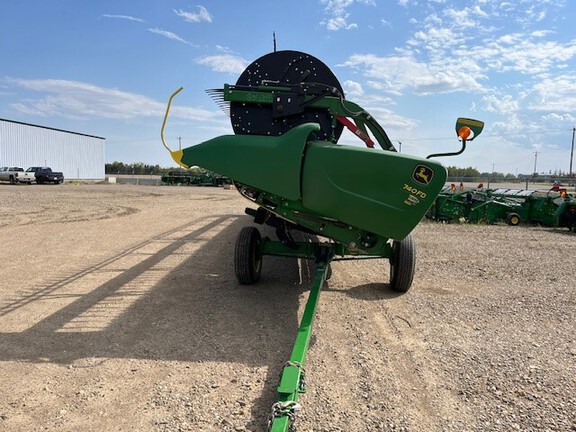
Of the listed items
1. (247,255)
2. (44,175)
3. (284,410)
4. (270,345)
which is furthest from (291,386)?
(44,175)

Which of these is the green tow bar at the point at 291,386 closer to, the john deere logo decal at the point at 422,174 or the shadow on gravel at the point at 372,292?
the john deere logo decal at the point at 422,174

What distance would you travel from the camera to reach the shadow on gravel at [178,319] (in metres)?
3.69

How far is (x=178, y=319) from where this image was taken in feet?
14.9

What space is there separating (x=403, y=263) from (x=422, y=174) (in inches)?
81.8

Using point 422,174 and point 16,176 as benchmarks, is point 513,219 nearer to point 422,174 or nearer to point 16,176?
point 422,174

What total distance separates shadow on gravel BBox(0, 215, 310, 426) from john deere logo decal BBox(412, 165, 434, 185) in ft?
6.08

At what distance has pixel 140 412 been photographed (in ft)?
9.30

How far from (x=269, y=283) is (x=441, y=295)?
227cm

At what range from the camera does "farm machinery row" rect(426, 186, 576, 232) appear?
13766 millimetres

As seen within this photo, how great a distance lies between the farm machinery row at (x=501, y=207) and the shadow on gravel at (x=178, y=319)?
354 inches

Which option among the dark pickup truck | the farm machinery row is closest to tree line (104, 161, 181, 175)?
the dark pickup truck

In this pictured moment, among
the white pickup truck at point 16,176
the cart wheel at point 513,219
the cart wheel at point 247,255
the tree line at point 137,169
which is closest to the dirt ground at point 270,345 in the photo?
the cart wheel at point 247,255

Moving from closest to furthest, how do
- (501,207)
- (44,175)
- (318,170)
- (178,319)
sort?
(318,170) → (178,319) → (501,207) → (44,175)

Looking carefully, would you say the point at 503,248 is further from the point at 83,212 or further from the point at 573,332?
the point at 83,212
